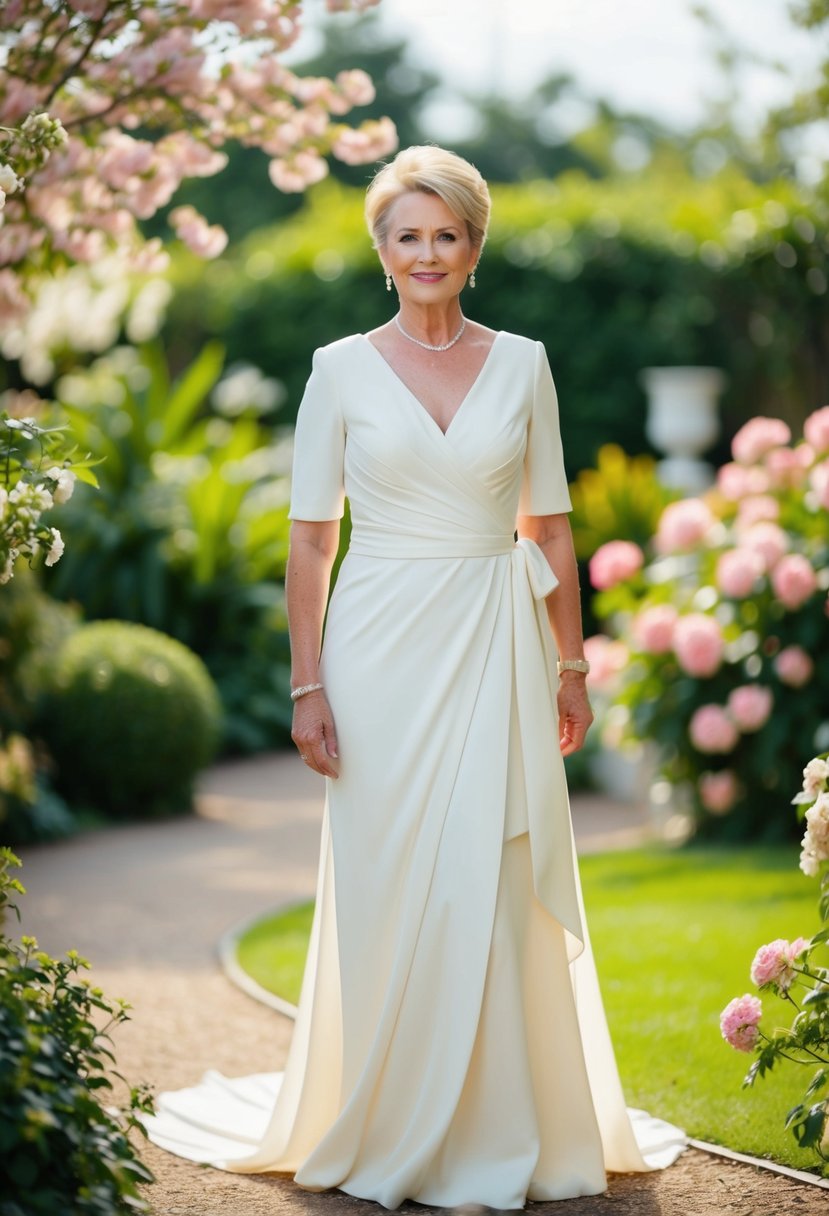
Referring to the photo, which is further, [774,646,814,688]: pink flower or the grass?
[774,646,814,688]: pink flower

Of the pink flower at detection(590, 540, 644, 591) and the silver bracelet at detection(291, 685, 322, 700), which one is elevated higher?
the pink flower at detection(590, 540, 644, 591)

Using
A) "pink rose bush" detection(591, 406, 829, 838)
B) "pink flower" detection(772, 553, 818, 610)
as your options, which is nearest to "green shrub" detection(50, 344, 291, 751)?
"pink rose bush" detection(591, 406, 829, 838)

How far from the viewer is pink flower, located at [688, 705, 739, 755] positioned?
288 inches

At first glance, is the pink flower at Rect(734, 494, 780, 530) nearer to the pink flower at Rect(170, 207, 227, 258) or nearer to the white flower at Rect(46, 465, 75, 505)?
the pink flower at Rect(170, 207, 227, 258)

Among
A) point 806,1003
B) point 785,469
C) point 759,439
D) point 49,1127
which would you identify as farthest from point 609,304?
point 49,1127

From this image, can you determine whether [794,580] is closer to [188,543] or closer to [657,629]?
[657,629]

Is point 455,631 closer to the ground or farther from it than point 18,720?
farther from it

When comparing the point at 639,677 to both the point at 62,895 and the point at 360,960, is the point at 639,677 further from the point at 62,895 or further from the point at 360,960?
the point at 360,960

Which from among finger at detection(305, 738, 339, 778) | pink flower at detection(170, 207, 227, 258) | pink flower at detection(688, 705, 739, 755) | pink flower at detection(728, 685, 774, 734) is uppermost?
pink flower at detection(170, 207, 227, 258)

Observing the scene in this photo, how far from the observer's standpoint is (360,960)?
3348mm

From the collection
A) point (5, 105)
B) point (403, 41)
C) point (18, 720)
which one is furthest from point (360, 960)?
point (403, 41)

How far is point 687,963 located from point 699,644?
2.26 metres

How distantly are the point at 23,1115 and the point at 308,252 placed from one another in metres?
11.8

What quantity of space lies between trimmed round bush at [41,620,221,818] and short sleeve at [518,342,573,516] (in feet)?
17.6
